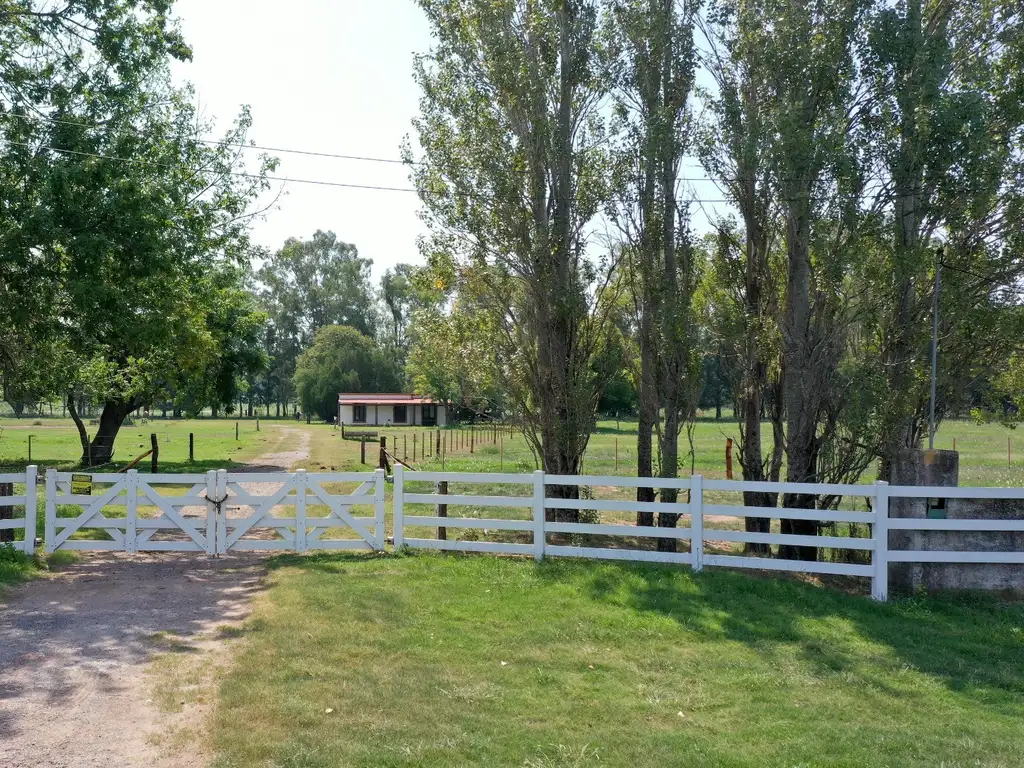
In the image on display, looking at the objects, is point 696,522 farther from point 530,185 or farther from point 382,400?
point 382,400

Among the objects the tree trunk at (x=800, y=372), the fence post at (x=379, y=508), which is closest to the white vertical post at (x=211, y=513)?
the fence post at (x=379, y=508)

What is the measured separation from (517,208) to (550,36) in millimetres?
2928

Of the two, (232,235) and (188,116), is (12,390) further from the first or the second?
(188,116)

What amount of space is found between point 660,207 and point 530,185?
2.12 m

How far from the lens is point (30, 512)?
11523 millimetres

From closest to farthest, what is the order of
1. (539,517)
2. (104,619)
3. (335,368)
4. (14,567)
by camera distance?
(104,619)
(14,567)
(539,517)
(335,368)

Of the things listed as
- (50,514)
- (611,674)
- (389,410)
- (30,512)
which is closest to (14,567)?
(30,512)

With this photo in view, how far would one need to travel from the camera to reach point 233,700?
6.17 metres

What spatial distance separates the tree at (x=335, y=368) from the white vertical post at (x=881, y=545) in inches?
2820

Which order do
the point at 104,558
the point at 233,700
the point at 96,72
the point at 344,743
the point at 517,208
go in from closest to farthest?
the point at 344,743, the point at 233,700, the point at 104,558, the point at 517,208, the point at 96,72

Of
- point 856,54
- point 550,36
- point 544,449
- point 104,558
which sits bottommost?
point 104,558

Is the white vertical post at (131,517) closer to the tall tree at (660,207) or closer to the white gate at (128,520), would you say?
the white gate at (128,520)

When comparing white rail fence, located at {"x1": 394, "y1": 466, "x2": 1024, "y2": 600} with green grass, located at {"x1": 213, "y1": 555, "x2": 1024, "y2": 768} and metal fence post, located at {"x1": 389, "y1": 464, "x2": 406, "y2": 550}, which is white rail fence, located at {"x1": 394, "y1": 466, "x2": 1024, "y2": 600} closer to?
metal fence post, located at {"x1": 389, "y1": 464, "x2": 406, "y2": 550}

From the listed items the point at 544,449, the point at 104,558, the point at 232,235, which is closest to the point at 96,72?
the point at 232,235
